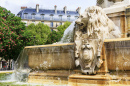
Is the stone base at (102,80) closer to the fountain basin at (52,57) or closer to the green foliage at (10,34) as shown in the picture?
the fountain basin at (52,57)

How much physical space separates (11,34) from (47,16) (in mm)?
38136

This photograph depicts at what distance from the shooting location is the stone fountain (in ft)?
19.2

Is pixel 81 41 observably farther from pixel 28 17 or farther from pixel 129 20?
pixel 28 17

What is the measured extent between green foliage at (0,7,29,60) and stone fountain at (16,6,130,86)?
13878 mm

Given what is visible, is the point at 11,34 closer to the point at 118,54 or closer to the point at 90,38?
the point at 90,38

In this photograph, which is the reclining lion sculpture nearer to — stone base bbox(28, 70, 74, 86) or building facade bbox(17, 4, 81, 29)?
stone base bbox(28, 70, 74, 86)

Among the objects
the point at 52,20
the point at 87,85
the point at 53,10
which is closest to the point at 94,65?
the point at 87,85

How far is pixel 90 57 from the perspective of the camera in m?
6.02

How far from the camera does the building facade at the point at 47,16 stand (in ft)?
186

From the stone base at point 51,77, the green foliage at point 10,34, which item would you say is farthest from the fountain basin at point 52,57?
the green foliage at point 10,34

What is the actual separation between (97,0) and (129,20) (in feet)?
15.3

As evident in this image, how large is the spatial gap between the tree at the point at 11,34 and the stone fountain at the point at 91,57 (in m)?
13.9

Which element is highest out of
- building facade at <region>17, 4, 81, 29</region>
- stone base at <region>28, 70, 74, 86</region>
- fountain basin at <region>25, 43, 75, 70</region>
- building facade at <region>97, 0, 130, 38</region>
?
building facade at <region>17, 4, 81, 29</region>

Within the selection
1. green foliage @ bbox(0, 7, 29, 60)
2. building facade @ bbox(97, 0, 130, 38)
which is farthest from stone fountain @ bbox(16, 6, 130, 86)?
green foliage @ bbox(0, 7, 29, 60)
